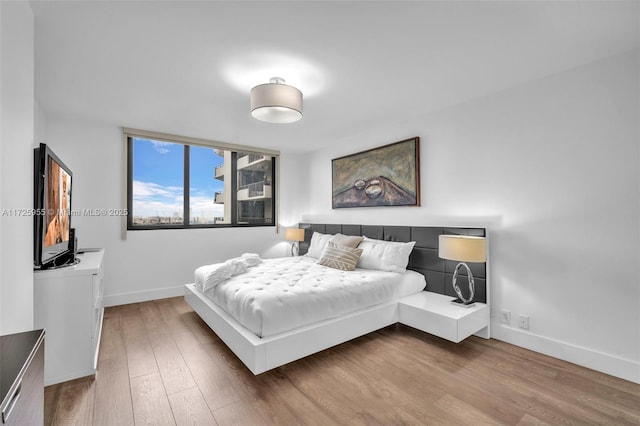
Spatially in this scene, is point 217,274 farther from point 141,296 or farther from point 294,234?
point 294,234

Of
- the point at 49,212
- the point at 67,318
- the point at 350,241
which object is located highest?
the point at 49,212

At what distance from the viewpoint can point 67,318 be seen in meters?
2.09

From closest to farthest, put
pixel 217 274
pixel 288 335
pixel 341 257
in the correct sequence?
pixel 288 335 → pixel 217 274 → pixel 341 257

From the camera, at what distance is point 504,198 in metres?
2.81

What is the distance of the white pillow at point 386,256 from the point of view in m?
3.28

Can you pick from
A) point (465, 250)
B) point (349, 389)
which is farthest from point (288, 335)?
point (465, 250)

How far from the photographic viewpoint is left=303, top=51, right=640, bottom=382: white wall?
2166mm

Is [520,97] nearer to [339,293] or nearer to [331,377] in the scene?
[339,293]

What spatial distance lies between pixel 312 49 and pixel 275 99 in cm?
50

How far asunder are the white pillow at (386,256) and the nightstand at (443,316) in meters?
0.38

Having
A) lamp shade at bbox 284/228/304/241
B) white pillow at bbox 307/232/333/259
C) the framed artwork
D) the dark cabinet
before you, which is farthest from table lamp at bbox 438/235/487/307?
the dark cabinet

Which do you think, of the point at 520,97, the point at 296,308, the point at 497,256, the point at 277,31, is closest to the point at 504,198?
the point at 497,256

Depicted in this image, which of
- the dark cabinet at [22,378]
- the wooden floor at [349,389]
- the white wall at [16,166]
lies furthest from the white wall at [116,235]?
the dark cabinet at [22,378]

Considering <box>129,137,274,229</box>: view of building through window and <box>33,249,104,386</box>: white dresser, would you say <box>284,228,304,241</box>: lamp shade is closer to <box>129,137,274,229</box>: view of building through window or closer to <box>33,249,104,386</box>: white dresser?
<box>129,137,274,229</box>: view of building through window
